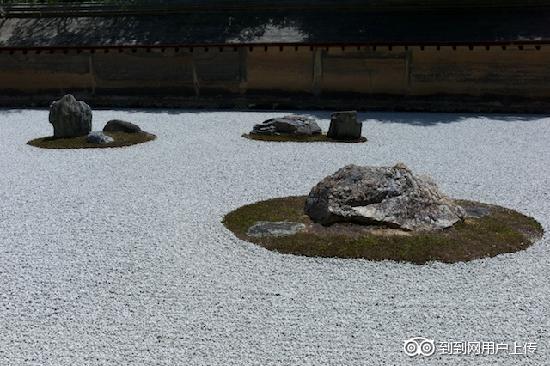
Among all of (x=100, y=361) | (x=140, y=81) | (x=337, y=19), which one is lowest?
(x=100, y=361)

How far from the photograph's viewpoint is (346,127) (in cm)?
1420

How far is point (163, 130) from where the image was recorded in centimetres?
1605

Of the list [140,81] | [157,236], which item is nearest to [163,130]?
[140,81]

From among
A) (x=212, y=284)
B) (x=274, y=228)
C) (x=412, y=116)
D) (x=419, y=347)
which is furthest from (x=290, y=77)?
(x=419, y=347)

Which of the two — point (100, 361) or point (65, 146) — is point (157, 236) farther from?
point (65, 146)

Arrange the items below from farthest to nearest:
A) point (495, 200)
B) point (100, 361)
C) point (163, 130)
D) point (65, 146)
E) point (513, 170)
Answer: point (163, 130)
point (65, 146)
point (513, 170)
point (495, 200)
point (100, 361)

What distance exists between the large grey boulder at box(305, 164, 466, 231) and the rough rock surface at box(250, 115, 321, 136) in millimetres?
7598

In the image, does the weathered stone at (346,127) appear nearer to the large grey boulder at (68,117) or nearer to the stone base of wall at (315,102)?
the stone base of wall at (315,102)

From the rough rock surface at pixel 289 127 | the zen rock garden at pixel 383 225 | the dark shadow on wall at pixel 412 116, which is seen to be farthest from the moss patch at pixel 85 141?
the zen rock garden at pixel 383 225

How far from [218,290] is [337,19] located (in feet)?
59.8

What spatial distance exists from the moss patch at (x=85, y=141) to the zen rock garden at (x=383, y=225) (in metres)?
6.76

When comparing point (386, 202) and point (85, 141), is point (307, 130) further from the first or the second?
point (386, 202)

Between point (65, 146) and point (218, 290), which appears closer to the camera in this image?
point (218, 290)

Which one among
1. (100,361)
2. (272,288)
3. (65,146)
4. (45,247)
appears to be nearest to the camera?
(100,361)
